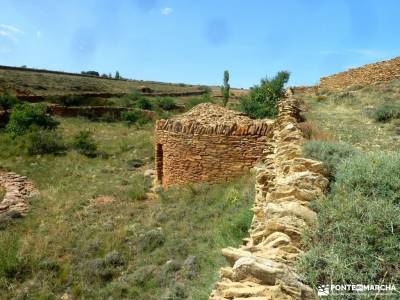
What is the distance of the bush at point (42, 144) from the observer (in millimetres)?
14484

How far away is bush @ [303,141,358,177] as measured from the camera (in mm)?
3902

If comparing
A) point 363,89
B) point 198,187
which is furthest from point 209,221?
point 363,89

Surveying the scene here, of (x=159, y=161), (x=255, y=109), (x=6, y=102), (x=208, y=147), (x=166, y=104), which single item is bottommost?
(x=159, y=161)

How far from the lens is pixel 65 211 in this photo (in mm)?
8508

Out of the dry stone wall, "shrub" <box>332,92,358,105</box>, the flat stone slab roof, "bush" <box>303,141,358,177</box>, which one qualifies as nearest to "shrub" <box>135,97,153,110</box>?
the dry stone wall

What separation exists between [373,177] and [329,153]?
1.31 metres

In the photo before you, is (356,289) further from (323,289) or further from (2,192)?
(2,192)

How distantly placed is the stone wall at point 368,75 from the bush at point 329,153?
11979mm

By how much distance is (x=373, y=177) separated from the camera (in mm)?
3072

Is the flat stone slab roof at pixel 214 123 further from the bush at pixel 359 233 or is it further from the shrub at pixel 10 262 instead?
the bush at pixel 359 233

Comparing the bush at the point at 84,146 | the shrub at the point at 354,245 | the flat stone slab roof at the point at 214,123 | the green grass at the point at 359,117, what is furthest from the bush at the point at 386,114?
the bush at the point at 84,146

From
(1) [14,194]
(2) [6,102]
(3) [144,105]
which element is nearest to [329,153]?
(1) [14,194]

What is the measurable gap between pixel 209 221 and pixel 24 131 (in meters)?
12.4

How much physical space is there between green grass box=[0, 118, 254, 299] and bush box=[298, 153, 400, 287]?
59.9 inches
